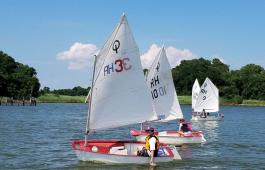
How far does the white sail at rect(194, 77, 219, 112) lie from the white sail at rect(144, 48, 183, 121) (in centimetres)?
3972

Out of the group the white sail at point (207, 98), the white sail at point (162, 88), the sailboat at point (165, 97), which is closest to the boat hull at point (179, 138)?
the sailboat at point (165, 97)

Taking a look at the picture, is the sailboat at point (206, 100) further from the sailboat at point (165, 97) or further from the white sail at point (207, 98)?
the sailboat at point (165, 97)

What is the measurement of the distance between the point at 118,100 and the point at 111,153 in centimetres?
301

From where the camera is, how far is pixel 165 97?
4216 centimetres

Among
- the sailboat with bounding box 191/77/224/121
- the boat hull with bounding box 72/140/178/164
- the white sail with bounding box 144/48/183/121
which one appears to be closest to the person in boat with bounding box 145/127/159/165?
the boat hull with bounding box 72/140/178/164

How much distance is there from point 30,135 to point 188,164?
79.6 ft

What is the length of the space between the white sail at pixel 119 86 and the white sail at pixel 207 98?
53.2 metres

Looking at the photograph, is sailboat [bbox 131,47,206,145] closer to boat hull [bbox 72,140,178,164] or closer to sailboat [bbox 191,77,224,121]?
boat hull [bbox 72,140,178,164]

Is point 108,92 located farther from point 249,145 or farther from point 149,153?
point 249,145

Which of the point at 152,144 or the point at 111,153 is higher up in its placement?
the point at 152,144

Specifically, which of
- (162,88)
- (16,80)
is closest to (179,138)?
(162,88)

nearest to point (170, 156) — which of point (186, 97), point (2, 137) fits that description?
point (2, 137)

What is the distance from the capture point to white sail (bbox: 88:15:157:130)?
2797 cm

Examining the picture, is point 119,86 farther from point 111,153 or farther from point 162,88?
point 162,88
